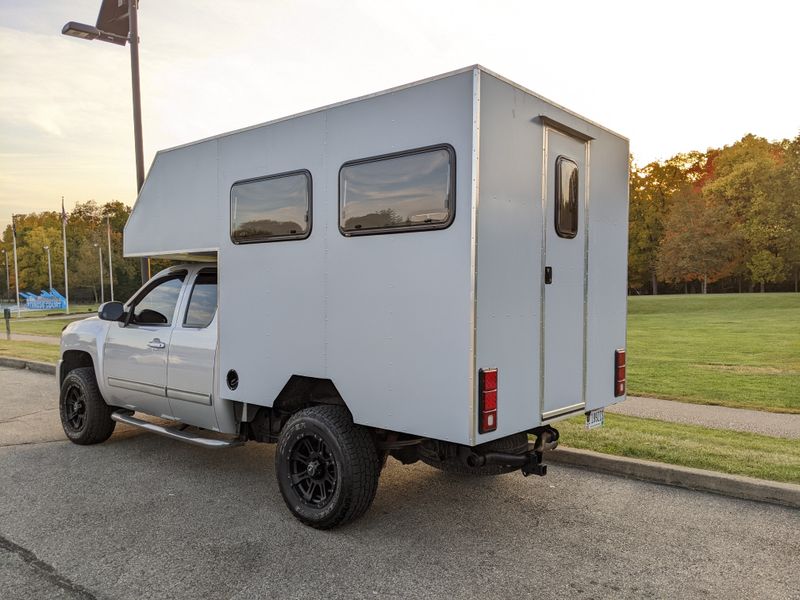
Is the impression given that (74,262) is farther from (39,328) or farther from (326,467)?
(326,467)

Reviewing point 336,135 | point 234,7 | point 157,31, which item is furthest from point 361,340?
point 157,31

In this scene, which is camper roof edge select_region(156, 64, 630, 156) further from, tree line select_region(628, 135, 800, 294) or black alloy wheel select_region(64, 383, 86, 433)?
tree line select_region(628, 135, 800, 294)

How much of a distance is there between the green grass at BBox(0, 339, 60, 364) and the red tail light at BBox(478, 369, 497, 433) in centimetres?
1223

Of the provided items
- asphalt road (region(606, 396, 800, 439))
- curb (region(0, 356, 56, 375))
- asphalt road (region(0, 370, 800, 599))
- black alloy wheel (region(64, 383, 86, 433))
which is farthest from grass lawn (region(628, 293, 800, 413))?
curb (region(0, 356, 56, 375))

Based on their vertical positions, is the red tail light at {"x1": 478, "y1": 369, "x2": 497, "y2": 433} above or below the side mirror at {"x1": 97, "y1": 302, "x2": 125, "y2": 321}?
below

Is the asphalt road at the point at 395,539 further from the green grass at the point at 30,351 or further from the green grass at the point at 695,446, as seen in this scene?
the green grass at the point at 30,351

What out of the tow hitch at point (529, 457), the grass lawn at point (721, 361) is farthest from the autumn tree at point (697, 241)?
the tow hitch at point (529, 457)

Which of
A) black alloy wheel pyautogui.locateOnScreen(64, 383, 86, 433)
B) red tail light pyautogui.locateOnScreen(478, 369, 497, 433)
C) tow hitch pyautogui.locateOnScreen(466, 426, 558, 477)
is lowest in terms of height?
black alloy wheel pyautogui.locateOnScreen(64, 383, 86, 433)

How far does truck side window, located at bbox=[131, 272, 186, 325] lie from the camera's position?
6133mm

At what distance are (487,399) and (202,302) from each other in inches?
125

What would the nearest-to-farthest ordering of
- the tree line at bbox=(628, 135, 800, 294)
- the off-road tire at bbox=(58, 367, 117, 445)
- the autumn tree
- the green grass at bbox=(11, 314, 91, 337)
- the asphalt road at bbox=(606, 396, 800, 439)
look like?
the off-road tire at bbox=(58, 367, 117, 445), the asphalt road at bbox=(606, 396, 800, 439), the green grass at bbox=(11, 314, 91, 337), the tree line at bbox=(628, 135, 800, 294), the autumn tree

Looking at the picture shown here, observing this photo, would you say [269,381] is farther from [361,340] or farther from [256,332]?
[361,340]

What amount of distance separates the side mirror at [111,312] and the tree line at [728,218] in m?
41.9

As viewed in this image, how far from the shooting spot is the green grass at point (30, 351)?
47.2ft
